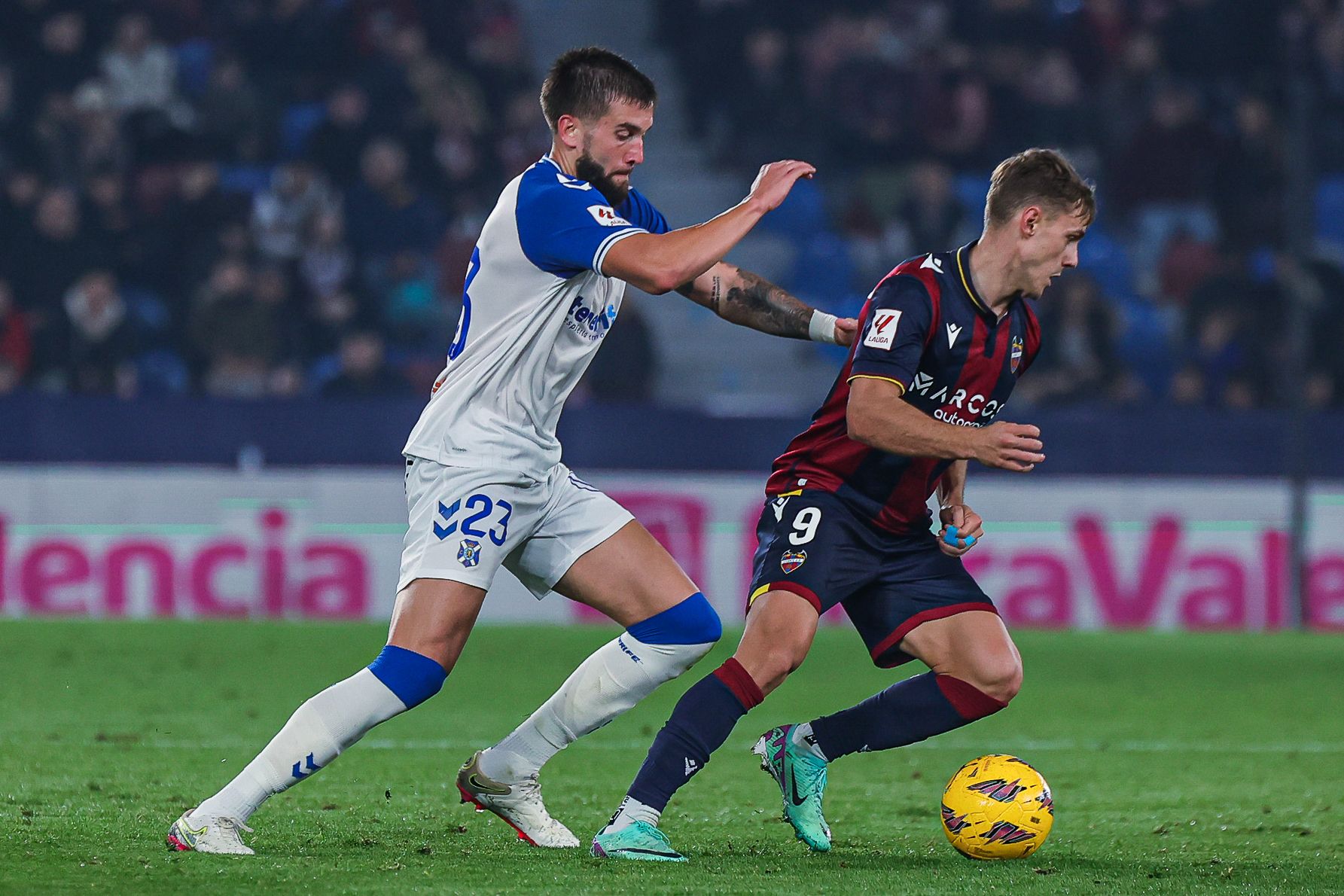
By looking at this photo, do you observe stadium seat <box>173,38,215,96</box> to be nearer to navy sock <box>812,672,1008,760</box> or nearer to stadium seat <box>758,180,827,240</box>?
stadium seat <box>758,180,827,240</box>

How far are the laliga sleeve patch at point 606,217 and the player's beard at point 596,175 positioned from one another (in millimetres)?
154

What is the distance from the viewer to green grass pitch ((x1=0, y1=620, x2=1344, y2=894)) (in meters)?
4.07

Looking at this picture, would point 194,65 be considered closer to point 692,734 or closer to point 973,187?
point 973,187

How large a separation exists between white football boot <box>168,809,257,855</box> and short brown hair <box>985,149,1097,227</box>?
2.34 metres

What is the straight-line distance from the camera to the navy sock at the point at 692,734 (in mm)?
4301

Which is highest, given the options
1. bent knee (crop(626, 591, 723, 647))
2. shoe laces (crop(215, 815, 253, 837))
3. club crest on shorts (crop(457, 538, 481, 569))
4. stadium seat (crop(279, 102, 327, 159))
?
stadium seat (crop(279, 102, 327, 159))

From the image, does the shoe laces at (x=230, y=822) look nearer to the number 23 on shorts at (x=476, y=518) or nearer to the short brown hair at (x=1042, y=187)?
the number 23 on shorts at (x=476, y=518)

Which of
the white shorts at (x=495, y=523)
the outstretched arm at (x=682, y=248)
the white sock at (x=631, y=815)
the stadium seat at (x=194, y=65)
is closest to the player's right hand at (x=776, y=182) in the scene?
the outstretched arm at (x=682, y=248)

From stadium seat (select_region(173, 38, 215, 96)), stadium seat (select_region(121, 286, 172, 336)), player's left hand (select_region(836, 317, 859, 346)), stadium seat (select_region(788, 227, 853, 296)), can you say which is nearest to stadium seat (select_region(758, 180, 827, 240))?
stadium seat (select_region(788, 227, 853, 296))

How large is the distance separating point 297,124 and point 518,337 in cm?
1027

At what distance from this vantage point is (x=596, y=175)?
436 cm

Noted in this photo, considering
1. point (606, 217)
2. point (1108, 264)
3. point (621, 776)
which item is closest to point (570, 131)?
point (606, 217)

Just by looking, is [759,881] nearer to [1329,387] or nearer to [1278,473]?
[1278,473]

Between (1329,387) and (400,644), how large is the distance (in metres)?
9.61
